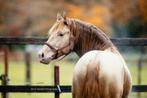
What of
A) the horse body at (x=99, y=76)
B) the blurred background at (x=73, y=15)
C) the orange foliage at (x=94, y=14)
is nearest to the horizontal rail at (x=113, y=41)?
the horse body at (x=99, y=76)

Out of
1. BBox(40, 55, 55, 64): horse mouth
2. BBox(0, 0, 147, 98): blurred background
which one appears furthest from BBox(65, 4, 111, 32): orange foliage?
BBox(40, 55, 55, 64): horse mouth

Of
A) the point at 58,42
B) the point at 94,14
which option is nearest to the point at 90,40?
the point at 58,42

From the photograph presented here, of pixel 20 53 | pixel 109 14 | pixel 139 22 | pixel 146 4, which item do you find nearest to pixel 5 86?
pixel 146 4

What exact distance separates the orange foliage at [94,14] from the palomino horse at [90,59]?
32.4 metres

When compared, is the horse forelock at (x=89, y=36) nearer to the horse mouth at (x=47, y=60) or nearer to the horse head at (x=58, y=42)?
the horse head at (x=58, y=42)

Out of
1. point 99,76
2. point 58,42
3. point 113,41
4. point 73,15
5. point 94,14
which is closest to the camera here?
point 99,76

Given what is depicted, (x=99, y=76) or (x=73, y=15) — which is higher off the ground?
(x=73, y=15)

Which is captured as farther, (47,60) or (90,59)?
(47,60)

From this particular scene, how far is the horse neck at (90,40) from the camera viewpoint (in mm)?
7758

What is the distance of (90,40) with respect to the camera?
791 centimetres

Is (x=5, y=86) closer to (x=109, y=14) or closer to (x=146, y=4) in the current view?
(x=146, y=4)

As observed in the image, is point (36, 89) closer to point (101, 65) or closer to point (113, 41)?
point (113, 41)

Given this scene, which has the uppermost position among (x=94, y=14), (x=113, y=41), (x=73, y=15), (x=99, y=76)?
(x=94, y=14)

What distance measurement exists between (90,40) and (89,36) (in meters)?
0.05
